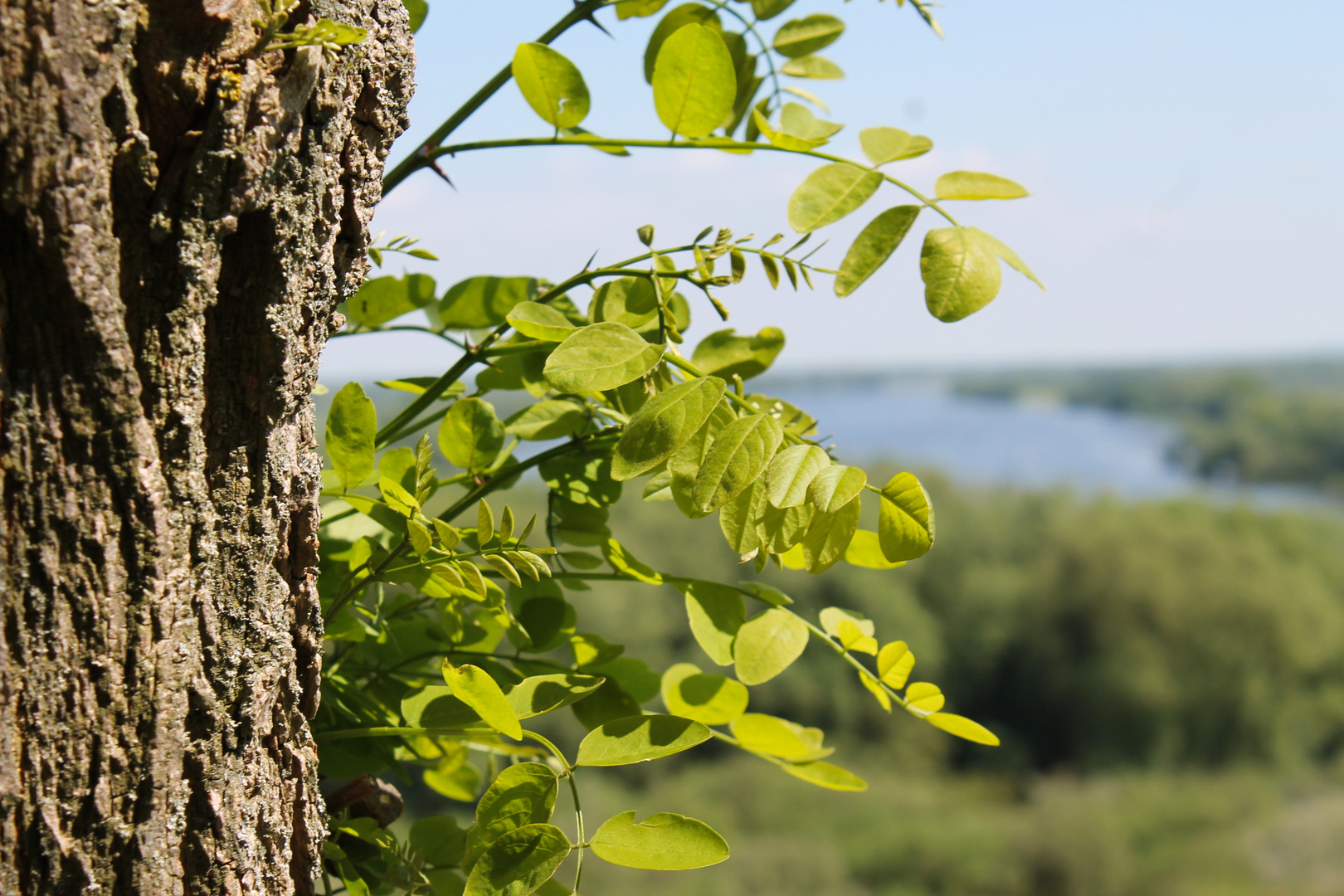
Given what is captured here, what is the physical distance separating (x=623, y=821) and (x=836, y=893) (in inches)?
572

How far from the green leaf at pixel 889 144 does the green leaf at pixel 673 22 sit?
0.45 feet

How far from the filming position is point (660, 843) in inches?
15.5

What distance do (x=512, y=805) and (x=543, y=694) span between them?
5cm

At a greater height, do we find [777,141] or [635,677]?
[777,141]

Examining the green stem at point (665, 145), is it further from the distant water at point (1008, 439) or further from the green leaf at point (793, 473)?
the distant water at point (1008, 439)

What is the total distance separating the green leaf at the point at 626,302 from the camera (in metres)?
0.48

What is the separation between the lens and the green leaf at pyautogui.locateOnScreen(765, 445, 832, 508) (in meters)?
0.37

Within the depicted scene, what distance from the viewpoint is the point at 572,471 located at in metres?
0.48

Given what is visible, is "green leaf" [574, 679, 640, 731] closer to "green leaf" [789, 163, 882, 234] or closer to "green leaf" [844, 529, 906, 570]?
"green leaf" [844, 529, 906, 570]

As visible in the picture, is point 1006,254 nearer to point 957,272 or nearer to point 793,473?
point 957,272

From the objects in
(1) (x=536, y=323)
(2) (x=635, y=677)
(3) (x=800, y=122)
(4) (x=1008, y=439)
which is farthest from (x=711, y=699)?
(4) (x=1008, y=439)

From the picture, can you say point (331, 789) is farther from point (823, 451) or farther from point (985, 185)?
point (985, 185)

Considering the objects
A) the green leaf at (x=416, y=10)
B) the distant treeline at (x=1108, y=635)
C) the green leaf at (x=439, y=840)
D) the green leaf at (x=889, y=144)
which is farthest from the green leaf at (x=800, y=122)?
the distant treeline at (x=1108, y=635)

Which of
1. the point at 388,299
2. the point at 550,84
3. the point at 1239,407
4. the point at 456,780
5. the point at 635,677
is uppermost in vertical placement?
the point at 550,84
